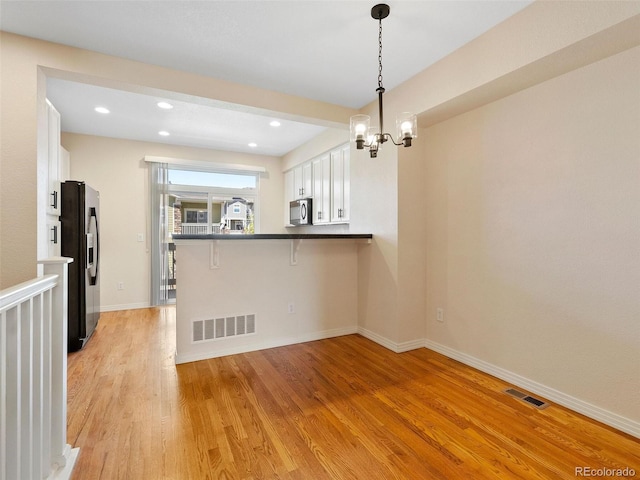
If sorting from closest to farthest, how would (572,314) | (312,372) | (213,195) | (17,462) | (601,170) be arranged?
1. (17,462)
2. (601,170)
3. (572,314)
4. (312,372)
5. (213,195)

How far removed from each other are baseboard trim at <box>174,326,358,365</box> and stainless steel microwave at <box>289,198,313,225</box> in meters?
1.89

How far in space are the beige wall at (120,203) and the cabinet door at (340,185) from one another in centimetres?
275

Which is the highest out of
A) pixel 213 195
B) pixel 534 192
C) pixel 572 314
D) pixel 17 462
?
pixel 213 195

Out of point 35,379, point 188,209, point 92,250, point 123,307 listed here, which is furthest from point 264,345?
point 188,209

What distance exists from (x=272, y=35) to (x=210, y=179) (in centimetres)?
366

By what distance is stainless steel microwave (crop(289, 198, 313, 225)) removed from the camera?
495 centimetres

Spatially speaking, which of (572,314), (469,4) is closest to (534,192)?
(572,314)

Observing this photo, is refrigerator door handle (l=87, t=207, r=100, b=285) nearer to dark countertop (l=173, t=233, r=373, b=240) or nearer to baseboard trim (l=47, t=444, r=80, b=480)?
dark countertop (l=173, t=233, r=373, b=240)

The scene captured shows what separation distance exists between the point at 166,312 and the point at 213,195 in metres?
2.10

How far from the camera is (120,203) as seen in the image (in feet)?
15.8

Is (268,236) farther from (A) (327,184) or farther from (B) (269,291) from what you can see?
(A) (327,184)

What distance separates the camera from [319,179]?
478 centimetres

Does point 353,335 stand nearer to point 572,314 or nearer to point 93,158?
point 572,314

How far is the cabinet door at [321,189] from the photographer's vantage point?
4527mm
